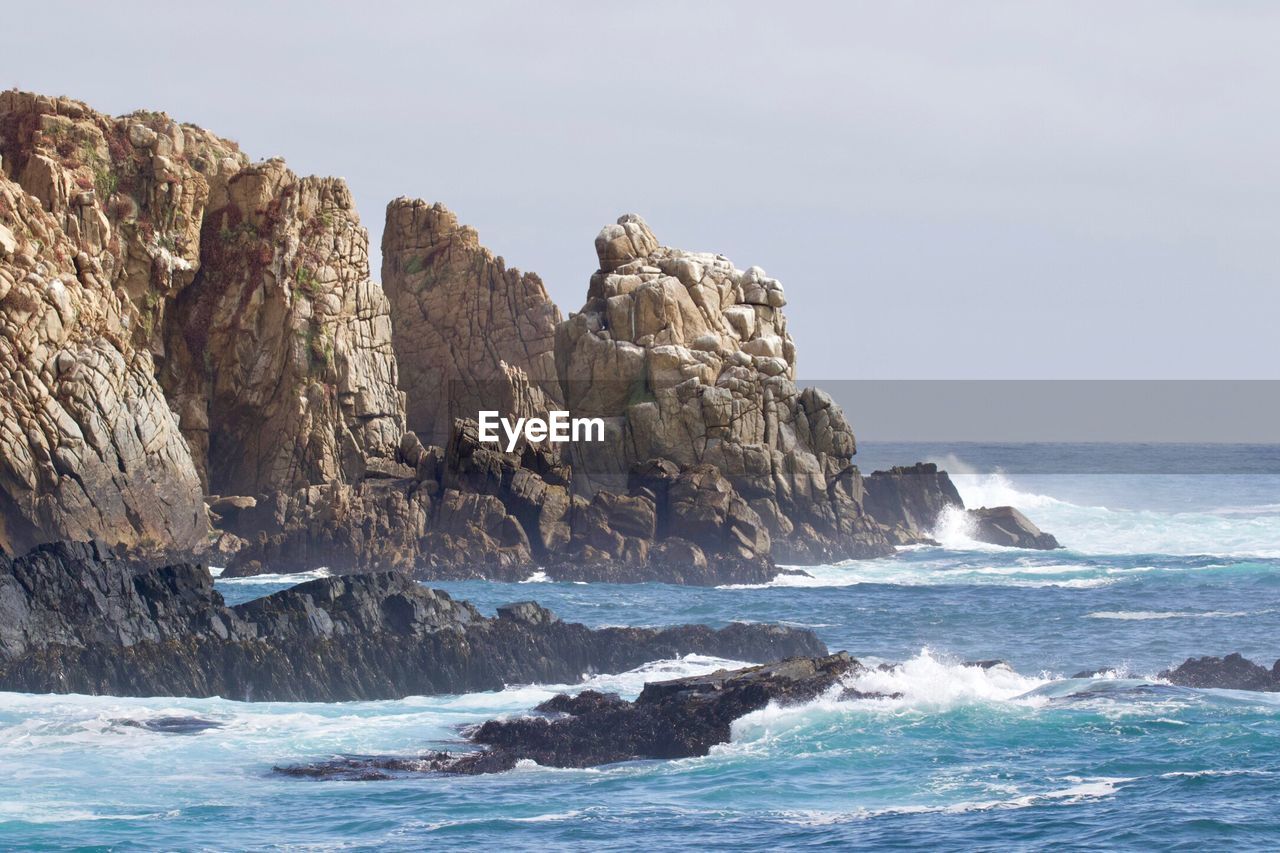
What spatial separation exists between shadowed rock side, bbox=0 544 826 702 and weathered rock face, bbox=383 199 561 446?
45553 millimetres

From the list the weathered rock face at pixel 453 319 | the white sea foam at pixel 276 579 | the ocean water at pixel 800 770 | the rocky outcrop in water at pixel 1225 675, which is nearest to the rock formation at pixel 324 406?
the white sea foam at pixel 276 579

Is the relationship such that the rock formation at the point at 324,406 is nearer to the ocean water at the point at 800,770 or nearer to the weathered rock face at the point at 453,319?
the weathered rock face at the point at 453,319

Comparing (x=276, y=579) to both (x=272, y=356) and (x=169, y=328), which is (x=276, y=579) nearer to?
(x=272, y=356)

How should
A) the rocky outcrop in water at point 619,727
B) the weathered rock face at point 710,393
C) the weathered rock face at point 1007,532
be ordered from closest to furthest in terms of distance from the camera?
the rocky outcrop in water at point 619,727, the weathered rock face at point 710,393, the weathered rock face at point 1007,532

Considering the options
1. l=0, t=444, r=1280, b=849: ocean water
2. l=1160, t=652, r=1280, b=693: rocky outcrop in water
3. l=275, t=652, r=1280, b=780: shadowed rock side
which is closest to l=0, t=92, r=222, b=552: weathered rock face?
l=0, t=444, r=1280, b=849: ocean water

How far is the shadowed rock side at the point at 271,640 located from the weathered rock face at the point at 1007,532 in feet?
117

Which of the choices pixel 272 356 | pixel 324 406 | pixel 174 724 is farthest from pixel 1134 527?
pixel 174 724

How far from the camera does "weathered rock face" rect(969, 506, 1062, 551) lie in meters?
72.6

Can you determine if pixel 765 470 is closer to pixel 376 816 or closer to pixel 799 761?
pixel 799 761

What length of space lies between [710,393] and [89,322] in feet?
77.7

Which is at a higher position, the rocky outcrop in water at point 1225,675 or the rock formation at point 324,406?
the rock formation at point 324,406

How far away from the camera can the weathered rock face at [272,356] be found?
2766 inches

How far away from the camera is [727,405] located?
218 ft

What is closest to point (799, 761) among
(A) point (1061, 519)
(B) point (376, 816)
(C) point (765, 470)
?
(B) point (376, 816)
